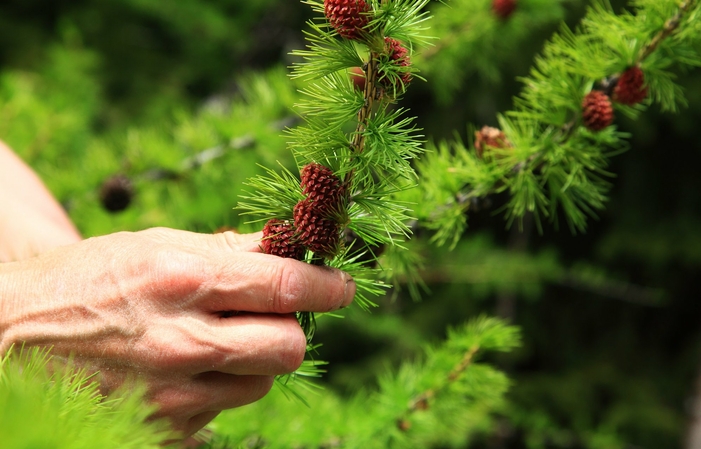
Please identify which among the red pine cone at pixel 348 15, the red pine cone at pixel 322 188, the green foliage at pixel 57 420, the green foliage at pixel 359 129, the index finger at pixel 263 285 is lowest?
the green foliage at pixel 57 420

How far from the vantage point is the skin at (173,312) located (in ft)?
1.47

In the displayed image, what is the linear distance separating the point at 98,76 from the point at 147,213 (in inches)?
92.5

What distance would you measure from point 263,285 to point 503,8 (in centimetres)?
76

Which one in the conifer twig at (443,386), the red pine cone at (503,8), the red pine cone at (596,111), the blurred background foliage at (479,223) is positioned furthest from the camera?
the blurred background foliage at (479,223)

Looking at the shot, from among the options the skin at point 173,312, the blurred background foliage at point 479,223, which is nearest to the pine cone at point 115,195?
the blurred background foliage at point 479,223

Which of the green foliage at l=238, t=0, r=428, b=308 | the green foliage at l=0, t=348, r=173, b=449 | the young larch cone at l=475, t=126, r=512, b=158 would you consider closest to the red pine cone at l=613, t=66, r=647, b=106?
the young larch cone at l=475, t=126, r=512, b=158

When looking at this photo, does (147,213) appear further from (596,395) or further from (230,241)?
(596,395)

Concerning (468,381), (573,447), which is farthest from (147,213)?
(573,447)

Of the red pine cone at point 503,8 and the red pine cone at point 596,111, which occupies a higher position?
the red pine cone at point 503,8

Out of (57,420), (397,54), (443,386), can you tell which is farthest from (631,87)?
(57,420)

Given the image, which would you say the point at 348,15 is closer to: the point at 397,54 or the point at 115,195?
the point at 397,54

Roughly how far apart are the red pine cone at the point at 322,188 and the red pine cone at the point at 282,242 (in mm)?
43

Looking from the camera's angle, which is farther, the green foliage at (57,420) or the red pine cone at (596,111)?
the red pine cone at (596,111)

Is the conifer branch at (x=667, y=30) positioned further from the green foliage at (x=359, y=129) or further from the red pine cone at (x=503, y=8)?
the red pine cone at (x=503, y=8)
